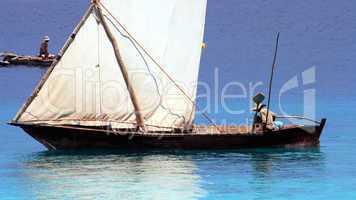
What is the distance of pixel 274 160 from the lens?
28531 mm

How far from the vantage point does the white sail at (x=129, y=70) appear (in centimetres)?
2914

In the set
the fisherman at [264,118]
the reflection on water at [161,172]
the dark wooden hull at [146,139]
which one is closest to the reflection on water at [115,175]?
the reflection on water at [161,172]

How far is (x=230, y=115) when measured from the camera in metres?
41.3

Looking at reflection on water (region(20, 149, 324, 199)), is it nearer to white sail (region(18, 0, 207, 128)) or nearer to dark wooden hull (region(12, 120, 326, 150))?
dark wooden hull (region(12, 120, 326, 150))

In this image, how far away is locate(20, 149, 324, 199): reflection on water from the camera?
78.2 ft

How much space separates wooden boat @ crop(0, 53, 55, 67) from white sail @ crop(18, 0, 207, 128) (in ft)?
60.0

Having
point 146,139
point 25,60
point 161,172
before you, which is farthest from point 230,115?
point 161,172

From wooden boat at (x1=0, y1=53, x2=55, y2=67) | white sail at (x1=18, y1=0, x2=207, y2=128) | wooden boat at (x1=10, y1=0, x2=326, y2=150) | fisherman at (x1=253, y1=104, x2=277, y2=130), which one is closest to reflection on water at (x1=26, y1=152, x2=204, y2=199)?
wooden boat at (x1=10, y1=0, x2=326, y2=150)

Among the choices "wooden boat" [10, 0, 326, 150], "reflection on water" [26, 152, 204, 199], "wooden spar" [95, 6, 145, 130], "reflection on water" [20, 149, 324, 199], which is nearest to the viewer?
"reflection on water" [26, 152, 204, 199]

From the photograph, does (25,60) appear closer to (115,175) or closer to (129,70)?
(129,70)

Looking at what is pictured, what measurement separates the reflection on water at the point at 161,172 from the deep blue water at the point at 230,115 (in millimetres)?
25

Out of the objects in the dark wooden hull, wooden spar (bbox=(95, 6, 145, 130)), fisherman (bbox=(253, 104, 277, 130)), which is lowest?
the dark wooden hull

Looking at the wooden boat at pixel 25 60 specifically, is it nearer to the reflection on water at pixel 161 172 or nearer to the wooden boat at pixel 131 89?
the reflection on water at pixel 161 172

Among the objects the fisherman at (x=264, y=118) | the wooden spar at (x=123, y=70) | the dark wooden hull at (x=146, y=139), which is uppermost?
the wooden spar at (x=123, y=70)
